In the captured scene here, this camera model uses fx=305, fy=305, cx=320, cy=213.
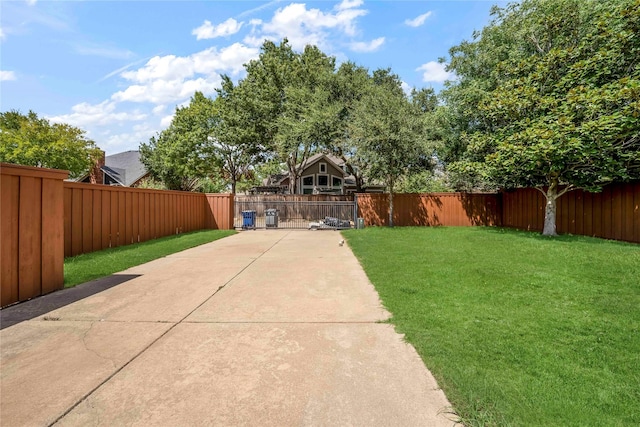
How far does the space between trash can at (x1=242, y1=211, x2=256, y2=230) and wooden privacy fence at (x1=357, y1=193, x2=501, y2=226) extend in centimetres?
670

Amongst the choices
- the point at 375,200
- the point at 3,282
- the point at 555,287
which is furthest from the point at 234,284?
the point at 375,200

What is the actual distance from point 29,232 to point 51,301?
112 cm

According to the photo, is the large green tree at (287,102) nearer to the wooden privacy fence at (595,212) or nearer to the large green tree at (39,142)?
the wooden privacy fence at (595,212)

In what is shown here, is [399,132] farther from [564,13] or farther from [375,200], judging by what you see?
[564,13]

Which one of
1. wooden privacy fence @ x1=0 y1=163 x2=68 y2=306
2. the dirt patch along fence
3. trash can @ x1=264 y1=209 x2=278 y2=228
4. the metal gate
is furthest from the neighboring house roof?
wooden privacy fence @ x1=0 y1=163 x2=68 y2=306

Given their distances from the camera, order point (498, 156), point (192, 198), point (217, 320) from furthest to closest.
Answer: point (192, 198)
point (498, 156)
point (217, 320)

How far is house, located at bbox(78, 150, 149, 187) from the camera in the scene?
104ft

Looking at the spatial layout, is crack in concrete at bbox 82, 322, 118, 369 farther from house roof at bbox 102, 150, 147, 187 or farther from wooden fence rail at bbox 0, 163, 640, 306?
house roof at bbox 102, 150, 147, 187

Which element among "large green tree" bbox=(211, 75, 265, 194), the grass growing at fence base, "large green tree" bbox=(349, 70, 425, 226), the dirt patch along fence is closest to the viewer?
the grass growing at fence base

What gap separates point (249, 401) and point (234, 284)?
3515 millimetres

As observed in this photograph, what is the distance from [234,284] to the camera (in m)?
5.59

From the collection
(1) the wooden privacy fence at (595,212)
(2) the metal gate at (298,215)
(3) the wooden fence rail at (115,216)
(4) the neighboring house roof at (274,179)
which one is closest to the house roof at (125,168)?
(4) the neighboring house roof at (274,179)

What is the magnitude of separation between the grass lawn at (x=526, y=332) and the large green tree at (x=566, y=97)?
176 inches

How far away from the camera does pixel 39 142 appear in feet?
75.3
